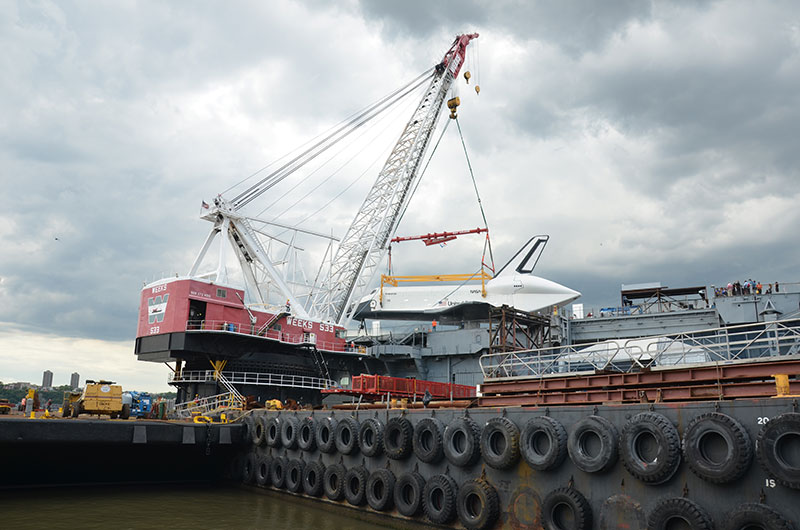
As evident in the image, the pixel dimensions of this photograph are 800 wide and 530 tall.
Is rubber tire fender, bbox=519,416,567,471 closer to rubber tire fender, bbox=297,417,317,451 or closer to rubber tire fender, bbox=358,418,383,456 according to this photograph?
rubber tire fender, bbox=358,418,383,456

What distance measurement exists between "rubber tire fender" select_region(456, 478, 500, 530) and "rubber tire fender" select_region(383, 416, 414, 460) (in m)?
Result: 2.99

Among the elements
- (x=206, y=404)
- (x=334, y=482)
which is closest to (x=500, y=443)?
(x=334, y=482)

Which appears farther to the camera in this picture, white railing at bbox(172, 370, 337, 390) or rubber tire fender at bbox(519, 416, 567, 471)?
white railing at bbox(172, 370, 337, 390)

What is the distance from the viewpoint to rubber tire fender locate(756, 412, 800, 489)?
40.4 feet

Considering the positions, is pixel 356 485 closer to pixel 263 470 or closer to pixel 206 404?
pixel 263 470

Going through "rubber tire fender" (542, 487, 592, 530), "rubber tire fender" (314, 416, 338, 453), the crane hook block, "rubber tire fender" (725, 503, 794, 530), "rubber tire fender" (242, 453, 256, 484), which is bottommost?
"rubber tire fender" (242, 453, 256, 484)

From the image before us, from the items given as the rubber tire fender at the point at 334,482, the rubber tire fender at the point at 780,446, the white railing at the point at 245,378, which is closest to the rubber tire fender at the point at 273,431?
the rubber tire fender at the point at 334,482

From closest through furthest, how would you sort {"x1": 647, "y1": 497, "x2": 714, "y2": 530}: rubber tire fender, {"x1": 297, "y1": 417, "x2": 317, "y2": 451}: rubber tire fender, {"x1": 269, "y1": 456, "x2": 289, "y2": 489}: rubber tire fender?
{"x1": 647, "y1": 497, "x2": 714, "y2": 530}: rubber tire fender
{"x1": 297, "y1": 417, "x2": 317, "y2": 451}: rubber tire fender
{"x1": 269, "y1": 456, "x2": 289, "y2": 489}: rubber tire fender

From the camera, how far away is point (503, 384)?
843 inches

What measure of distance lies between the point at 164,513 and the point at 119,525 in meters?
2.39

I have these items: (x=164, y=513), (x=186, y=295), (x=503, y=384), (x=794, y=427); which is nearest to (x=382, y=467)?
(x=503, y=384)

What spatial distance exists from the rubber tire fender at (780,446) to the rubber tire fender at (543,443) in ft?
17.3

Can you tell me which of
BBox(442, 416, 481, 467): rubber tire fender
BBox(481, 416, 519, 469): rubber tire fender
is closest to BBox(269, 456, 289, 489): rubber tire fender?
BBox(442, 416, 481, 467): rubber tire fender

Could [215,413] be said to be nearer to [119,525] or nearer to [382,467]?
[119,525]
